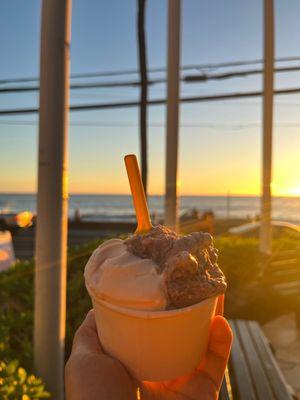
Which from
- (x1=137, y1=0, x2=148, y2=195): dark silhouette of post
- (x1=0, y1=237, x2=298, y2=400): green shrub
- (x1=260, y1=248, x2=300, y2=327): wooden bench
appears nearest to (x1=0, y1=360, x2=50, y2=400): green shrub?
(x1=0, y1=237, x2=298, y2=400): green shrub

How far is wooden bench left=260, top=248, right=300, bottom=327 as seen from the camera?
20.3 ft

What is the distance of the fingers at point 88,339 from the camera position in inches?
56.9

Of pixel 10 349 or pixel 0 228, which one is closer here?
pixel 10 349

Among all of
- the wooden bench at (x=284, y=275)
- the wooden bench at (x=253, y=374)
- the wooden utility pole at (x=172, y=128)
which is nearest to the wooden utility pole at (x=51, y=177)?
the wooden bench at (x=253, y=374)

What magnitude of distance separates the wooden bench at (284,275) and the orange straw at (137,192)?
490 cm

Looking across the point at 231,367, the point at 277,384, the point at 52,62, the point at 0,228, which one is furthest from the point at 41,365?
the point at 0,228

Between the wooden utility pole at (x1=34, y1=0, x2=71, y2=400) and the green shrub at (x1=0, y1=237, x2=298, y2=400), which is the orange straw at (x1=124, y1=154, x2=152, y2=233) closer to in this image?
the green shrub at (x1=0, y1=237, x2=298, y2=400)

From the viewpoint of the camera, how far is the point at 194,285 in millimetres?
1421

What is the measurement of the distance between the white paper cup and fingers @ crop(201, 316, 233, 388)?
0.14ft

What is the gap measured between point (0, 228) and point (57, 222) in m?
25.7

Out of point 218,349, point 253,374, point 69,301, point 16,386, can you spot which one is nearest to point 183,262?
point 218,349

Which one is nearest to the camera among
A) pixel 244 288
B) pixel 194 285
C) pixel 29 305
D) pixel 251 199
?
pixel 194 285

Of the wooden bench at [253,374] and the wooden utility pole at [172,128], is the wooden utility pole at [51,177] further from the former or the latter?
the wooden utility pole at [172,128]

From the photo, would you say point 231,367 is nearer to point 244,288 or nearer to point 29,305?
point 29,305
